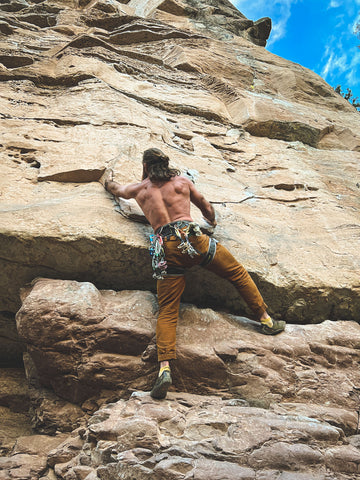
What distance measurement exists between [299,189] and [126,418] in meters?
4.58

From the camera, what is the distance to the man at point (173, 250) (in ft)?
11.0

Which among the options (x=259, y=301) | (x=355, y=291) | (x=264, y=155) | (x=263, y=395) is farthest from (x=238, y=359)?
(x=264, y=155)

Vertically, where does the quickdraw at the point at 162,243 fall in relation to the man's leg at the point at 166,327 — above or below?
above

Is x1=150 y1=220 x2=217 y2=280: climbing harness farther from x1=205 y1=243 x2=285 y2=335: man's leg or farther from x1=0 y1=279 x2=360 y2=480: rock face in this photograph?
x1=0 y1=279 x2=360 y2=480: rock face

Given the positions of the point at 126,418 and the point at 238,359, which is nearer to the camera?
the point at 126,418

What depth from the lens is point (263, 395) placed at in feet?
10.6

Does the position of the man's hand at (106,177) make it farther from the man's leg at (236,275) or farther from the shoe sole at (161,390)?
the shoe sole at (161,390)

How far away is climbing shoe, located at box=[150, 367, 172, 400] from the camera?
2.93m

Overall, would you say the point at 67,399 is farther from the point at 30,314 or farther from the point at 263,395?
the point at 263,395

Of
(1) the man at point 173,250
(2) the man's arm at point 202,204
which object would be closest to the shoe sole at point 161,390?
(1) the man at point 173,250

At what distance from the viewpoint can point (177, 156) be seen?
578cm

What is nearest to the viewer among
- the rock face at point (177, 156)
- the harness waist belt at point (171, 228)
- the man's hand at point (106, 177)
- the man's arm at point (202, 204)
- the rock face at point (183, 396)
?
the rock face at point (183, 396)

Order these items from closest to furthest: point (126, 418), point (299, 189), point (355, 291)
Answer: point (126, 418)
point (355, 291)
point (299, 189)

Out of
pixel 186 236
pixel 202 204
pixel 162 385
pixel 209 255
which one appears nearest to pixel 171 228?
pixel 186 236
